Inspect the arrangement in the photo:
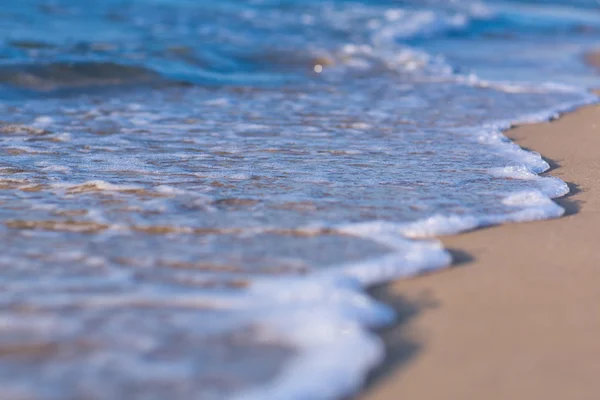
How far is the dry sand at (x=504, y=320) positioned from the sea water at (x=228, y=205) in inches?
3.0

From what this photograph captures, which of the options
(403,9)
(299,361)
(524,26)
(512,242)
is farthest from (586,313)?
(403,9)

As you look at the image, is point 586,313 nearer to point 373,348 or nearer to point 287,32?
point 373,348

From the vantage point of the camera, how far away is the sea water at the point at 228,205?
5.56 ft

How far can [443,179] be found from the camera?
10.6 ft

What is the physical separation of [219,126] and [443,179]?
1.67 m

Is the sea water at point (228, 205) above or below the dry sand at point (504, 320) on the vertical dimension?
above

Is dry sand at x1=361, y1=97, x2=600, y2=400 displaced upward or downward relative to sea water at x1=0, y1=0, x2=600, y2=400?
downward

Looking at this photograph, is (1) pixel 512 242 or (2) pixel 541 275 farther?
(1) pixel 512 242

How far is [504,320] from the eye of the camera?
1.90 metres

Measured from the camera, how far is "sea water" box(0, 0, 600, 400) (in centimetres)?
169

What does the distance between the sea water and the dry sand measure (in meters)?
0.08

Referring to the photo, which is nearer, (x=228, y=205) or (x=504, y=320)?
(x=504, y=320)

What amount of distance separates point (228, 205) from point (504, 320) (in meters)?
1.18

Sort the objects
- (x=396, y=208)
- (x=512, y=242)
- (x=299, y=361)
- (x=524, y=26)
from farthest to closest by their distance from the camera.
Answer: (x=524, y=26), (x=396, y=208), (x=512, y=242), (x=299, y=361)
